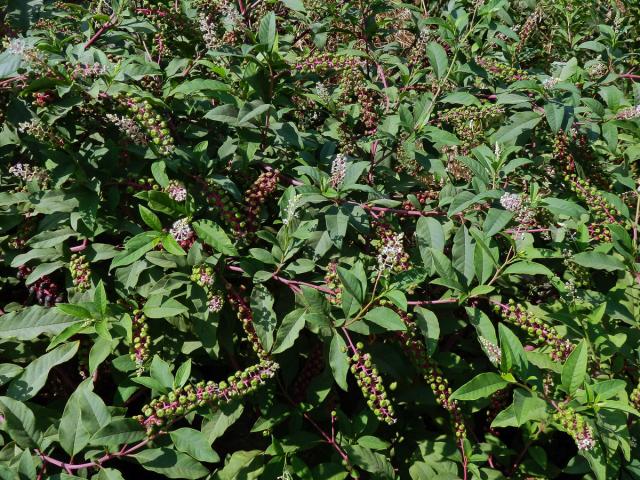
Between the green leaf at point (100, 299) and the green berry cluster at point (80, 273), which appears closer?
the green leaf at point (100, 299)

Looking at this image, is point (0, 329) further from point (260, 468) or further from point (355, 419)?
point (355, 419)

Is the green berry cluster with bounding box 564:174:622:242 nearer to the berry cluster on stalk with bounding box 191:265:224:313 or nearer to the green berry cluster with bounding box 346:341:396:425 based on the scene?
the green berry cluster with bounding box 346:341:396:425

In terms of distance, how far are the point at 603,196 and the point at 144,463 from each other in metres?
2.31

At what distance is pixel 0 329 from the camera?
216 centimetres

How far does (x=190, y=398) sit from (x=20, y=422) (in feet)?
1.92

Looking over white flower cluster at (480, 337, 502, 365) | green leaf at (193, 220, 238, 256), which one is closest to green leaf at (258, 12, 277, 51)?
green leaf at (193, 220, 238, 256)

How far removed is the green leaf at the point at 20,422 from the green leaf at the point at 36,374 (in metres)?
0.14

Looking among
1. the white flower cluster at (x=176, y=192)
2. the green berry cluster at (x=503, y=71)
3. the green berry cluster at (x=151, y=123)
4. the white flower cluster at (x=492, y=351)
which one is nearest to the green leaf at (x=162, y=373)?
the white flower cluster at (x=176, y=192)

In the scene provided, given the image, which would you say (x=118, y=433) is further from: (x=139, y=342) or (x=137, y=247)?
(x=137, y=247)

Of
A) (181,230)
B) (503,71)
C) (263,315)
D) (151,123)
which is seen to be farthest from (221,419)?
(503,71)

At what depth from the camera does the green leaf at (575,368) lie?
203 cm

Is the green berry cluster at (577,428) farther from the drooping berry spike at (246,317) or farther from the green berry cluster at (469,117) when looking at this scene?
the green berry cluster at (469,117)

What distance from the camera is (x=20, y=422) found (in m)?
1.92

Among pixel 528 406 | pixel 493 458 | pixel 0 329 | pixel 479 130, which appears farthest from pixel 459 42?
pixel 0 329
